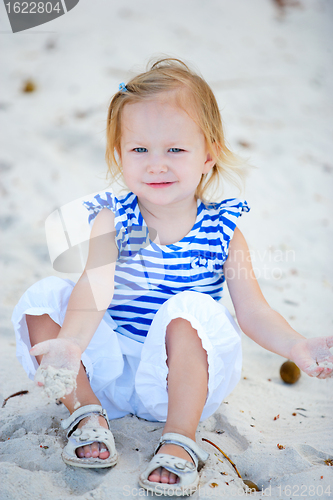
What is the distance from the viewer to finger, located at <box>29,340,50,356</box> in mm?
1086

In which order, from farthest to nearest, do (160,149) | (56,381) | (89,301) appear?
(160,149) → (89,301) → (56,381)

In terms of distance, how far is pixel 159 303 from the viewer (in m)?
1.51

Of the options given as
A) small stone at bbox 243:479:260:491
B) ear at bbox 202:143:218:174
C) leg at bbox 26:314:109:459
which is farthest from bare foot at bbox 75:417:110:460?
ear at bbox 202:143:218:174

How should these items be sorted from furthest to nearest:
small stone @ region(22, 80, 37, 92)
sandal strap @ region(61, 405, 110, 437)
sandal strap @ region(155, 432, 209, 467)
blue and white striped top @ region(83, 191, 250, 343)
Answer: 1. small stone @ region(22, 80, 37, 92)
2. blue and white striped top @ region(83, 191, 250, 343)
3. sandal strap @ region(61, 405, 110, 437)
4. sandal strap @ region(155, 432, 209, 467)

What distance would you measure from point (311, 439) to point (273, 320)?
16.0 inches

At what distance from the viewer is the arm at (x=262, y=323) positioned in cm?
117

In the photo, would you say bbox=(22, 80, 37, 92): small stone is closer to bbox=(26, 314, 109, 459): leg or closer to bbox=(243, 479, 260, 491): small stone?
bbox=(26, 314, 109, 459): leg

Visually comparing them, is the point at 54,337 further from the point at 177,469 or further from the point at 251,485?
the point at 251,485

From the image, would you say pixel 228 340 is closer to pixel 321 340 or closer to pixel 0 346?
pixel 321 340

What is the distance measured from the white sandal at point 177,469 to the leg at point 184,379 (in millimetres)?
17

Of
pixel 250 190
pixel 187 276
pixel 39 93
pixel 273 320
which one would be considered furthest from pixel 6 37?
pixel 273 320

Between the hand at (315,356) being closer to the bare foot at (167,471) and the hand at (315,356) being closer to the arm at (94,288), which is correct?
the bare foot at (167,471)

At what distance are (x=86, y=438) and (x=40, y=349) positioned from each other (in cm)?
28

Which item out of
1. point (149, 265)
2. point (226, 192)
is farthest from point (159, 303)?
point (226, 192)
